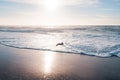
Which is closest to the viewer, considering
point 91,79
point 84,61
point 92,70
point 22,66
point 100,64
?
point 91,79

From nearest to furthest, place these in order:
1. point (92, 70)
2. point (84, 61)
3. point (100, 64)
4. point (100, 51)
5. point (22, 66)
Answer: point (92, 70), point (22, 66), point (100, 64), point (84, 61), point (100, 51)

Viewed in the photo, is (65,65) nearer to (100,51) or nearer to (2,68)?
(2,68)

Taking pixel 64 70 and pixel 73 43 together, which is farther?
pixel 73 43

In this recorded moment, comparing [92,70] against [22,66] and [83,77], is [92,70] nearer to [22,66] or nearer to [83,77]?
[83,77]

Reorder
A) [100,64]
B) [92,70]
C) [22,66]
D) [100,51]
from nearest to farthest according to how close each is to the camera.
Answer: [92,70]
[22,66]
[100,64]
[100,51]

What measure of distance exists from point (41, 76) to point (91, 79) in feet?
6.70

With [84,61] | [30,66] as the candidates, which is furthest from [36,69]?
[84,61]

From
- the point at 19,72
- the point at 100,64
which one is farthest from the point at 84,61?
the point at 19,72

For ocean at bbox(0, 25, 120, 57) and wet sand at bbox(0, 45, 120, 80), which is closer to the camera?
wet sand at bbox(0, 45, 120, 80)

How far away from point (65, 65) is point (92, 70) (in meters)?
1.51

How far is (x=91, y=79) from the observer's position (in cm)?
664

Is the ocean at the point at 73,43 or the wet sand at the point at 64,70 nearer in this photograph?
the wet sand at the point at 64,70

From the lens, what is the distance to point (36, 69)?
26.0ft

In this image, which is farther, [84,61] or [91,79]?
[84,61]
